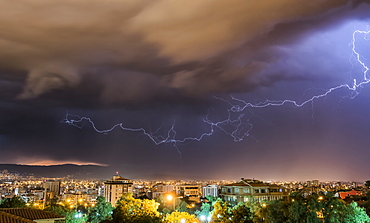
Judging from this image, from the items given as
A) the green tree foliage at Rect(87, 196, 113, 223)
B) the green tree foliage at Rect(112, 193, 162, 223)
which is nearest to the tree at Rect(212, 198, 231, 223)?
the green tree foliage at Rect(112, 193, 162, 223)

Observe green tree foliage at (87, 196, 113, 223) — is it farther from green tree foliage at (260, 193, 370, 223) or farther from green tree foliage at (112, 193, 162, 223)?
green tree foliage at (260, 193, 370, 223)

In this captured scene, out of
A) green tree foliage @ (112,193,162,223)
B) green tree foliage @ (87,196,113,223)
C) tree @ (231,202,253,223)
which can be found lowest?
green tree foliage @ (87,196,113,223)

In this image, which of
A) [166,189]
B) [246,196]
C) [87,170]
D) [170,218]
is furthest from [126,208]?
[87,170]

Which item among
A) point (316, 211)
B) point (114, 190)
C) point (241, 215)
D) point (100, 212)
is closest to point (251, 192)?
point (241, 215)

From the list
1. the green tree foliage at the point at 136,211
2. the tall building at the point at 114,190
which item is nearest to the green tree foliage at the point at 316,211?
the green tree foliage at the point at 136,211

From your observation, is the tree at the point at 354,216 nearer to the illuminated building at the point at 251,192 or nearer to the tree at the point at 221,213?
the tree at the point at 221,213

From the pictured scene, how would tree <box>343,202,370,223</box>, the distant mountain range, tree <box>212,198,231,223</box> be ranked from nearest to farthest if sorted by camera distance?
tree <box>343,202,370,223</box>
tree <box>212,198,231,223</box>
the distant mountain range

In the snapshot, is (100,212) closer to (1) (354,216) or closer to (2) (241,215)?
(2) (241,215)

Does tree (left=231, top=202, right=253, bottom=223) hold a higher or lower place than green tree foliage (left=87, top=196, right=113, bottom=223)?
higher

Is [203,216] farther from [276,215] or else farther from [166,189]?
[166,189]
